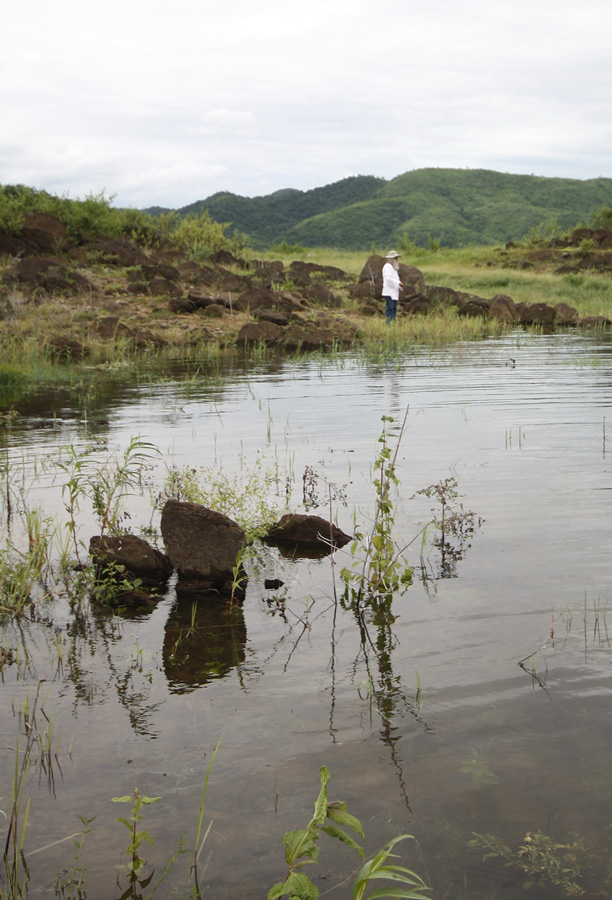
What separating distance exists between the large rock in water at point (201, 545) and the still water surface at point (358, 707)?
160 mm

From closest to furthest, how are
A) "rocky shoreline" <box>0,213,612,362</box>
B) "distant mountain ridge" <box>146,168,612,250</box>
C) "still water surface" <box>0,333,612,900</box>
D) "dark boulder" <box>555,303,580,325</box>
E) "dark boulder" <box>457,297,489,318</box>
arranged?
"still water surface" <box>0,333,612,900</box> → "rocky shoreline" <box>0,213,612,362</box> → "dark boulder" <box>555,303,580,325</box> → "dark boulder" <box>457,297,489,318</box> → "distant mountain ridge" <box>146,168,612,250</box>

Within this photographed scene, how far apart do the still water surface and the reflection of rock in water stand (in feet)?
0.04

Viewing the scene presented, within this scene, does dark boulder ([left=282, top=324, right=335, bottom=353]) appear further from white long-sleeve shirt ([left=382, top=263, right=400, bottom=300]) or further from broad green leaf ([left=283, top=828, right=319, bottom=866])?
broad green leaf ([left=283, top=828, right=319, bottom=866])

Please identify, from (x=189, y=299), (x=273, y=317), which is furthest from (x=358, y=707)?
(x=189, y=299)

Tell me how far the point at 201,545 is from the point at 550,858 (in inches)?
103

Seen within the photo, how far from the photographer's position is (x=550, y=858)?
2410mm

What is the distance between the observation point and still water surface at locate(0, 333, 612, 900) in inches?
100

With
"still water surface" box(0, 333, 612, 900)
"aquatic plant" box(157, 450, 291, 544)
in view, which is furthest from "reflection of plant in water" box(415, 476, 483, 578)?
"aquatic plant" box(157, 450, 291, 544)

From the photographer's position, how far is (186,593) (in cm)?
460

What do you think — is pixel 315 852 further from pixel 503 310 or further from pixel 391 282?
pixel 503 310

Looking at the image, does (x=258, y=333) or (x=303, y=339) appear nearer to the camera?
(x=258, y=333)

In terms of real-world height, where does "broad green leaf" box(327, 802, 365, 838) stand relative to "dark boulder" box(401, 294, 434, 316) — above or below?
below

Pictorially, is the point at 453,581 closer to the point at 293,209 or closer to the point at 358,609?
the point at 358,609

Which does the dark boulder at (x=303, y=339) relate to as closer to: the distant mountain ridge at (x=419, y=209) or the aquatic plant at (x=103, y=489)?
the aquatic plant at (x=103, y=489)
